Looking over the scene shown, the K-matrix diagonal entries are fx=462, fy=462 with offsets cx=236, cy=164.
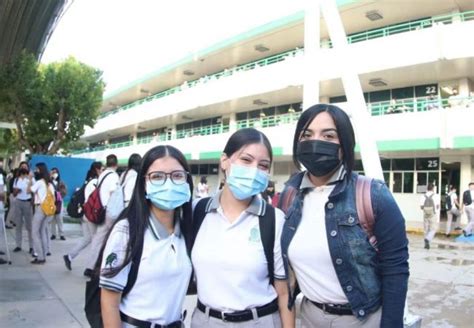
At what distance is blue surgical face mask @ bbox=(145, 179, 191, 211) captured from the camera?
218 centimetres

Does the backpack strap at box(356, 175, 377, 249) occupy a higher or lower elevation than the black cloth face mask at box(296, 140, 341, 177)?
lower

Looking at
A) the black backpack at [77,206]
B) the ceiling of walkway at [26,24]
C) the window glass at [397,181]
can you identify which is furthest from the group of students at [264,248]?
the window glass at [397,181]

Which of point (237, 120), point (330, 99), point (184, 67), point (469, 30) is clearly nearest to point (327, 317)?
point (469, 30)

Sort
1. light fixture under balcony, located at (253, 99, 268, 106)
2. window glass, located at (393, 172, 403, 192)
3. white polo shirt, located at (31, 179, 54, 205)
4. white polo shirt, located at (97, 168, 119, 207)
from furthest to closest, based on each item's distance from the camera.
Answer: light fixture under balcony, located at (253, 99, 268, 106)
window glass, located at (393, 172, 403, 192)
white polo shirt, located at (31, 179, 54, 205)
white polo shirt, located at (97, 168, 119, 207)

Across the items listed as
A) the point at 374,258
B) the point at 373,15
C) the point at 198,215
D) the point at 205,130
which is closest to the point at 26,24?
the point at 205,130

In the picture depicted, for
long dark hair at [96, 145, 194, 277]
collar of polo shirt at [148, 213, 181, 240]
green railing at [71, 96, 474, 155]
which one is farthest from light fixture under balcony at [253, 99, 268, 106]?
collar of polo shirt at [148, 213, 181, 240]

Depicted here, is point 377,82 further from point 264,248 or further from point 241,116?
point 264,248

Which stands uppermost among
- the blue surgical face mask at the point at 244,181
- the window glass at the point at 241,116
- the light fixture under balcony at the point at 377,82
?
the light fixture under balcony at the point at 377,82

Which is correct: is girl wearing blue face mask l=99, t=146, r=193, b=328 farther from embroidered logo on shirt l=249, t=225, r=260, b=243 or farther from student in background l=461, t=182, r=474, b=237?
student in background l=461, t=182, r=474, b=237

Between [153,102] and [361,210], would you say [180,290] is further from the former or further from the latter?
[153,102]

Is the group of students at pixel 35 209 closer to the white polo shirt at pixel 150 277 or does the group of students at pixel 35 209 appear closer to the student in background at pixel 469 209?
the white polo shirt at pixel 150 277

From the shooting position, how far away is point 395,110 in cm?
1917

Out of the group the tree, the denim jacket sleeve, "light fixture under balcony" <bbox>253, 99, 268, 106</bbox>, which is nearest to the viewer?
the denim jacket sleeve

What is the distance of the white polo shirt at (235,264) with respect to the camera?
205 cm
